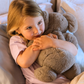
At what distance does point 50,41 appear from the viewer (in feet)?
2.21

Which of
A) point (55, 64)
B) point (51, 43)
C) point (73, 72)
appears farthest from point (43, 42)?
point (73, 72)

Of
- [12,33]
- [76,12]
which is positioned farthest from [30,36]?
[76,12]

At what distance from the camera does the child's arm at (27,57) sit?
629 mm

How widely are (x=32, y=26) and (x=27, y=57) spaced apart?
0.68 feet

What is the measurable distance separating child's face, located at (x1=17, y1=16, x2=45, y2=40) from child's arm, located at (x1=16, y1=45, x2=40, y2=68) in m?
0.10

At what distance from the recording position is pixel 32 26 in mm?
664

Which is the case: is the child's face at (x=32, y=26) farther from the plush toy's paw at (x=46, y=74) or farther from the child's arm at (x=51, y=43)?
the plush toy's paw at (x=46, y=74)

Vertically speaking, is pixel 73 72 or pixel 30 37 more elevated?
pixel 30 37

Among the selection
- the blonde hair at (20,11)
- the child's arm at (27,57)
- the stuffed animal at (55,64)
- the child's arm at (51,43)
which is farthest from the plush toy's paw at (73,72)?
the blonde hair at (20,11)

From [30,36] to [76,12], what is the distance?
2.19 ft

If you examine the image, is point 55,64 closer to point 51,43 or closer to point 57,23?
point 51,43

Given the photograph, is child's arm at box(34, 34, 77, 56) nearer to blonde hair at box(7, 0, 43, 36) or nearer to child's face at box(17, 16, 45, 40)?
child's face at box(17, 16, 45, 40)

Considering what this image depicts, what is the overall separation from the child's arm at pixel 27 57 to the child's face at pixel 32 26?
102 millimetres

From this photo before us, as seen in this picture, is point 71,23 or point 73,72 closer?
point 73,72
